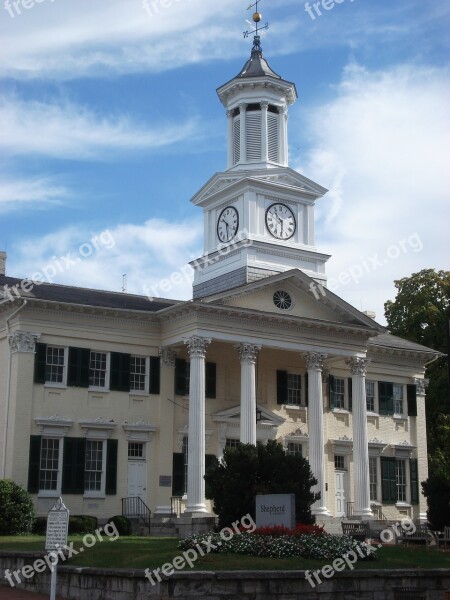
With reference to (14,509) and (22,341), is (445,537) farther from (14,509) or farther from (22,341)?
(22,341)

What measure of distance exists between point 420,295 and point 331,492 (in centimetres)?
1686

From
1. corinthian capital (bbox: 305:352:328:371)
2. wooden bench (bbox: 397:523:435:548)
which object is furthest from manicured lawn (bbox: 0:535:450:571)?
corinthian capital (bbox: 305:352:328:371)

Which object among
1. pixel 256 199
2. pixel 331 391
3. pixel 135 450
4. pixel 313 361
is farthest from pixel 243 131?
pixel 135 450

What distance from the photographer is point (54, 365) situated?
35.8 meters

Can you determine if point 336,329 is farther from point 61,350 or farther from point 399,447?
point 61,350

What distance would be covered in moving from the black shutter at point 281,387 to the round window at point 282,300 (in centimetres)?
354

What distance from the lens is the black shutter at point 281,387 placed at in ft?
135

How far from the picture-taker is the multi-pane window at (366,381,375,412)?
44312 mm

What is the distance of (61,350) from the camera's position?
118ft

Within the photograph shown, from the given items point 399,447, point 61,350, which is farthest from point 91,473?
point 399,447

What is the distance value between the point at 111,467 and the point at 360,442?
11.1 meters

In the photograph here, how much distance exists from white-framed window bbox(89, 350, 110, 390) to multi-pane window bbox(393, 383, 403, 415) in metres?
15.6
